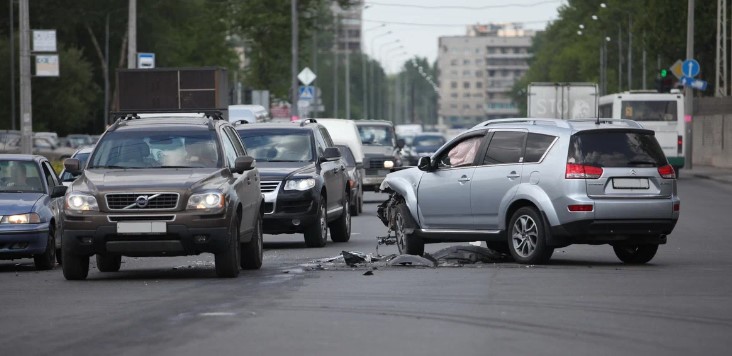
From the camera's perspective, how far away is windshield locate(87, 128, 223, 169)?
1684cm

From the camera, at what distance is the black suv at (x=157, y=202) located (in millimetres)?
15828

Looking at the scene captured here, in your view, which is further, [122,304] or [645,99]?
[645,99]

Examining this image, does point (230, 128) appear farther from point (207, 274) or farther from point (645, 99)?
point (645, 99)

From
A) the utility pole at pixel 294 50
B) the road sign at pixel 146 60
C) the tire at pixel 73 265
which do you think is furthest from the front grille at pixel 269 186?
the utility pole at pixel 294 50

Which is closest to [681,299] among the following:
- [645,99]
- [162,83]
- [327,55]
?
[162,83]

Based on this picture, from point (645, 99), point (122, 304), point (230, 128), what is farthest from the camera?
point (645, 99)

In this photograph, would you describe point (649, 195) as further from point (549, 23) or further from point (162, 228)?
point (549, 23)

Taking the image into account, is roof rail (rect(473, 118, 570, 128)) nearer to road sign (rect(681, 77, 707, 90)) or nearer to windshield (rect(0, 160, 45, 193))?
windshield (rect(0, 160, 45, 193))

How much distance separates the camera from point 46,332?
11.3 meters

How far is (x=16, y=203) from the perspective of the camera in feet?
62.0

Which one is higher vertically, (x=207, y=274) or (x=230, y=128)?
(x=230, y=128)

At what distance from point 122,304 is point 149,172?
3.18m

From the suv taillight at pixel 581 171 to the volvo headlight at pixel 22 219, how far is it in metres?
5.91

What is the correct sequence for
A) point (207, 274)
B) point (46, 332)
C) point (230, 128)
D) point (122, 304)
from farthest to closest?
point (230, 128) → point (207, 274) → point (122, 304) → point (46, 332)
